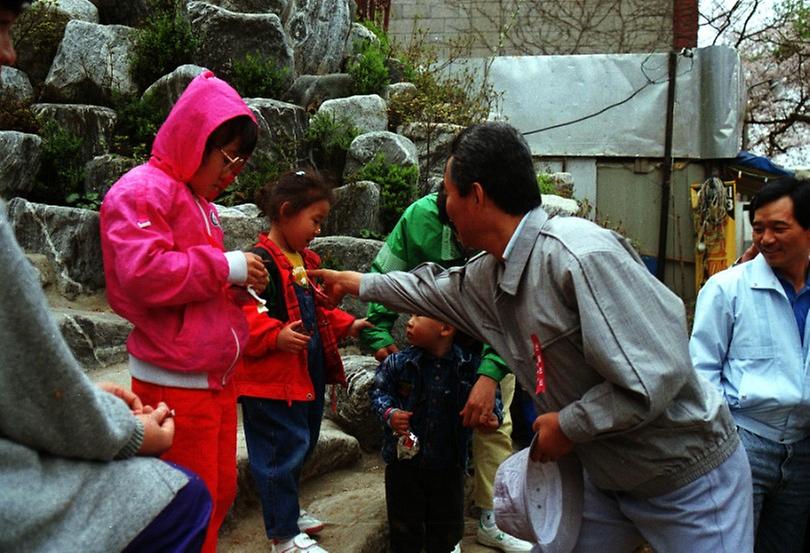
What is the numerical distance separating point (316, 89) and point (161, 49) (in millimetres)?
1673

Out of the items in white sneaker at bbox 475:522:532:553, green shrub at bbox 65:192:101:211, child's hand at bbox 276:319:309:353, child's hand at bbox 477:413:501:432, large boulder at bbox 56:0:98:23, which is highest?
large boulder at bbox 56:0:98:23

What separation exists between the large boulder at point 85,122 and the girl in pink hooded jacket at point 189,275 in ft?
15.6

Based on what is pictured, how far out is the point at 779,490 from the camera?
3.35 m

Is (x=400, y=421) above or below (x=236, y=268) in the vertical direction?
below

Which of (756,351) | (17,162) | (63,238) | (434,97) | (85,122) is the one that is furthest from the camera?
(434,97)

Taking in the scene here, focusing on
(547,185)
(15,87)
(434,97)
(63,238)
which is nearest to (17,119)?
(15,87)

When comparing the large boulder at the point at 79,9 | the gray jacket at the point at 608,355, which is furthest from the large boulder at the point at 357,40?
the gray jacket at the point at 608,355

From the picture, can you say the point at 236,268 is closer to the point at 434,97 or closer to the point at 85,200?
the point at 85,200

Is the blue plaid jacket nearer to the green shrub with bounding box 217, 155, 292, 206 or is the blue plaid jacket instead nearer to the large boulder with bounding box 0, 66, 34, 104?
the green shrub with bounding box 217, 155, 292, 206

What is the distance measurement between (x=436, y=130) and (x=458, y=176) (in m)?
5.92

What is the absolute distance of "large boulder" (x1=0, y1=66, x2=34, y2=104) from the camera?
25.4 ft

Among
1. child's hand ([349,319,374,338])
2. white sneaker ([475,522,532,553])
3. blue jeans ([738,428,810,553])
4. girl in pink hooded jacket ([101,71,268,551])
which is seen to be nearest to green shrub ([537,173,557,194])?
white sneaker ([475,522,532,553])

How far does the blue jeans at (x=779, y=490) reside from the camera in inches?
129

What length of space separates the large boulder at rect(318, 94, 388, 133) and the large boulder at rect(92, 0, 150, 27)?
3.09 m
